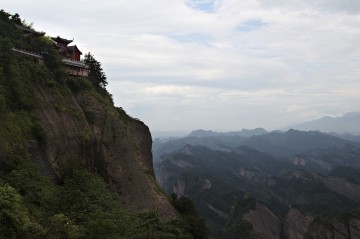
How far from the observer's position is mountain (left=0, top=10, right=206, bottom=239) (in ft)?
87.0

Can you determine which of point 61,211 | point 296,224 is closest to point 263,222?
point 296,224

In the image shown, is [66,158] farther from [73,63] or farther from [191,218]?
[73,63]

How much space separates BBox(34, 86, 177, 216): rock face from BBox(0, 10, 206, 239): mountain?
0.11m

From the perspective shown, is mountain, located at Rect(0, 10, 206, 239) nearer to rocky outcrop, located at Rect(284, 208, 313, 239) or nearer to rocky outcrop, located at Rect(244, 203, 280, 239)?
rocky outcrop, located at Rect(244, 203, 280, 239)

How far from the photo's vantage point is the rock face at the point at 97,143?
41.9 meters

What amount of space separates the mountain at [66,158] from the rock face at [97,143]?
110 millimetres

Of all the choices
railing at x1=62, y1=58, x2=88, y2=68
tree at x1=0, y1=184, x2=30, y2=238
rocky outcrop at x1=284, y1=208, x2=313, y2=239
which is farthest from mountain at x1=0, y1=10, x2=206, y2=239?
rocky outcrop at x1=284, y1=208, x2=313, y2=239

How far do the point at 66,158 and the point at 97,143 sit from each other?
5.81 meters

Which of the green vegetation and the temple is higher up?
the temple

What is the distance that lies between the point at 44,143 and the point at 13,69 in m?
7.63

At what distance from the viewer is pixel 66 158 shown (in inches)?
1645

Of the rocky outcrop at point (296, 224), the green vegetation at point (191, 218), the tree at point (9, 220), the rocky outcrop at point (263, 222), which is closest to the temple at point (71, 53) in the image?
the green vegetation at point (191, 218)

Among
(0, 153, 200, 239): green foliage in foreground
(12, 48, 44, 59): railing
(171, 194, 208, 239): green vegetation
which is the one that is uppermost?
(12, 48, 44, 59): railing

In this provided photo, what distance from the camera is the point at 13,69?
133 ft
